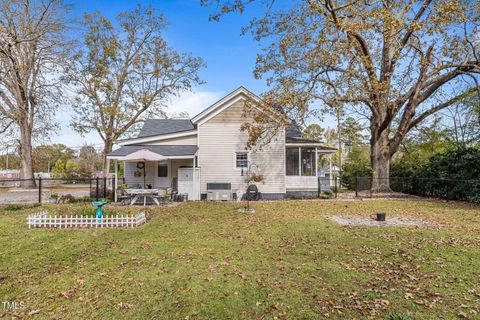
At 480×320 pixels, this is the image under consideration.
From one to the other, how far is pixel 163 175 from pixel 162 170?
31cm

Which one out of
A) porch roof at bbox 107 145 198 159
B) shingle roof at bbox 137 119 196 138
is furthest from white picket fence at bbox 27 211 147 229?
shingle roof at bbox 137 119 196 138

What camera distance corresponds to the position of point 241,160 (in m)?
15.6

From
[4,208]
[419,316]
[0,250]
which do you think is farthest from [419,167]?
[4,208]

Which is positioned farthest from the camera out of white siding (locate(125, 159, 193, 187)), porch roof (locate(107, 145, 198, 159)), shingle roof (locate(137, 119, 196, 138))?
shingle roof (locate(137, 119, 196, 138))

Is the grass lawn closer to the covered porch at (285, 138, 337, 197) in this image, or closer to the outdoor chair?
the outdoor chair

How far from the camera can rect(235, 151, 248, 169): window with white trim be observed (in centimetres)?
1552

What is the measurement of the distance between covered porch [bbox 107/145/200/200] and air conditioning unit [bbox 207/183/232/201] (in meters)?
0.68

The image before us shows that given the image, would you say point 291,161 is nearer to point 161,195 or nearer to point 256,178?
point 256,178

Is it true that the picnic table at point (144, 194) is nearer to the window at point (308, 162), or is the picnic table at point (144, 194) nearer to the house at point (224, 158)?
the house at point (224, 158)

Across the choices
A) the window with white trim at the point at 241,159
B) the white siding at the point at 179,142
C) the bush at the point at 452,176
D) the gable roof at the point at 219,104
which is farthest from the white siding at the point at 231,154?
the bush at the point at 452,176

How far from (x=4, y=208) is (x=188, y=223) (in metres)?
8.32

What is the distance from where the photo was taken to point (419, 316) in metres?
3.23

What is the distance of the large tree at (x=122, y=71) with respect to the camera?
2619 centimetres

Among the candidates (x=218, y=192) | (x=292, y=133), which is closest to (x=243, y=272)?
(x=218, y=192)
